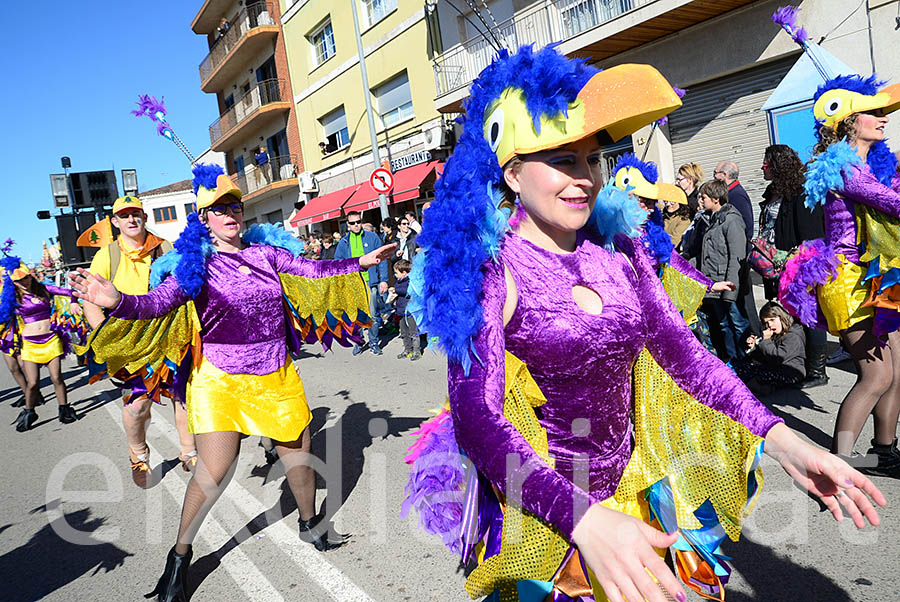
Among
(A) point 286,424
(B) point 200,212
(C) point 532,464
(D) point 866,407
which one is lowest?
(D) point 866,407

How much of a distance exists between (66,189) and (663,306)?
14056mm

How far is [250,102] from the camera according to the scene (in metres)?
27.5

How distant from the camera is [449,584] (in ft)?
10.2

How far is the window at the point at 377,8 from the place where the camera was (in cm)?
1839

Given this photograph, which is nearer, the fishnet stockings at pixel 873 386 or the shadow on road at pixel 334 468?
the fishnet stockings at pixel 873 386

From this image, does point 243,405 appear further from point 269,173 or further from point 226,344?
point 269,173

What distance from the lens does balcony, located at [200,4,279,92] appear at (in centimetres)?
2497

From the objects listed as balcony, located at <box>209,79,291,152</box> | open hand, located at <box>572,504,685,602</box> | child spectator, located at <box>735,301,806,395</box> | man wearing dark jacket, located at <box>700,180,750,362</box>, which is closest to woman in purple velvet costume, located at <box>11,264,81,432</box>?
man wearing dark jacket, located at <box>700,180,750,362</box>

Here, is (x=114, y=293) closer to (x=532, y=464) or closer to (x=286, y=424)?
(x=286, y=424)

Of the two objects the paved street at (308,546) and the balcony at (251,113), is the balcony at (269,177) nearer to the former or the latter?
the balcony at (251,113)

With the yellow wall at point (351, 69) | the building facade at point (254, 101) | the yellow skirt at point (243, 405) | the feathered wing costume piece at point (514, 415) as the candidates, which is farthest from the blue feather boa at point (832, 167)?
the building facade at point (254, 101)

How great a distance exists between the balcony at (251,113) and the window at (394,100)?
6989 millimetres

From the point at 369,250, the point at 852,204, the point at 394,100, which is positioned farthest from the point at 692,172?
the point at 394,100

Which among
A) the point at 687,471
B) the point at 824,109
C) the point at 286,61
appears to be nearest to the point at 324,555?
the point at 687,471
